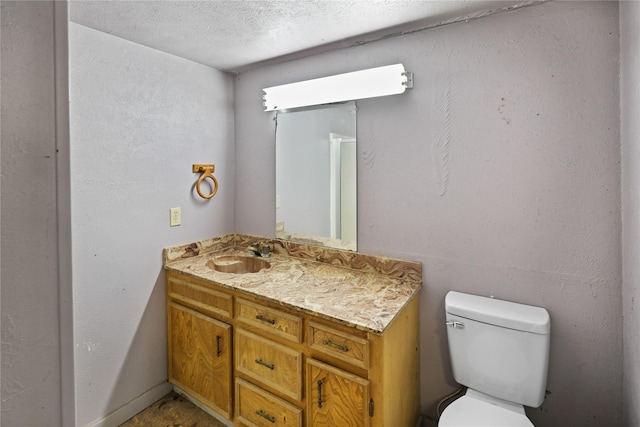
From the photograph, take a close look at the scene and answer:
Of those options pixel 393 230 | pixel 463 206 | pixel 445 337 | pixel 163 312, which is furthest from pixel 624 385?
pixel 163 312

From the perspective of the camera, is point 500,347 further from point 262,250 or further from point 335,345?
point 262,250

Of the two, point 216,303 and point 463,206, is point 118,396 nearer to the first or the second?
point 216,303

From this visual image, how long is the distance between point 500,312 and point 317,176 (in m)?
1.22

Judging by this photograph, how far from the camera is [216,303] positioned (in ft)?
5.93

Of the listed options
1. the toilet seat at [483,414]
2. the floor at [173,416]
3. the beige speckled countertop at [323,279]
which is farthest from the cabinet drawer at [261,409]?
the toilet seat at [483,414]

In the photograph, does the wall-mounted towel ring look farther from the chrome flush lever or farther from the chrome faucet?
the chrome flush lever

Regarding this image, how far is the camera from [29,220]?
1.16 feet

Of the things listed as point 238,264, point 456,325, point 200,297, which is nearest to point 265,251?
point 238,264

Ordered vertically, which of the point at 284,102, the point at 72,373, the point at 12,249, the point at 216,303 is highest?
the point at 284,102

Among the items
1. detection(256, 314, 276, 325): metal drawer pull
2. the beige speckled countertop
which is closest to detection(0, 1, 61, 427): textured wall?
the beige speckled countertop

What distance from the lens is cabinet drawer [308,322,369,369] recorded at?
4.33 feet

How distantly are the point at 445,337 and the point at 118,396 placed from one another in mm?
1852

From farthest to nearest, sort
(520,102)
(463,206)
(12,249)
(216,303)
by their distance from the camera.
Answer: (216,303)
(463,206)
(520,102)
(12,249)

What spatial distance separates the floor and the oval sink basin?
0.84 meters
